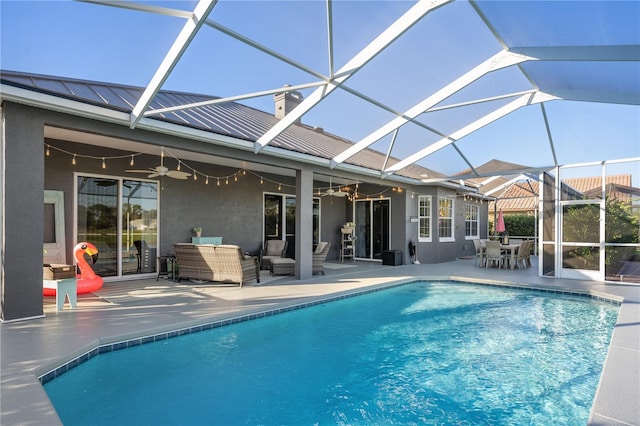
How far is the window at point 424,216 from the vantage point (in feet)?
43.4

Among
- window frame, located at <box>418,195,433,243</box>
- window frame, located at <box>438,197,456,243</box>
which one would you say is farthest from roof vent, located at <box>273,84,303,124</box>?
window frame, located at <box>438,197,456,243</box>

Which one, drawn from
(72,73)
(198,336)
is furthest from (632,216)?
(72,73)

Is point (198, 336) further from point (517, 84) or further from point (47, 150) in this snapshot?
point (517, 84)

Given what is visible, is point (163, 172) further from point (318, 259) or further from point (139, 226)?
point (318, 259)

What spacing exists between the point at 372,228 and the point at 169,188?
293 inches

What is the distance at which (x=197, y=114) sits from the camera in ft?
24.0

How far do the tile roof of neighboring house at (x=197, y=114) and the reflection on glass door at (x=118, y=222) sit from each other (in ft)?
7.65

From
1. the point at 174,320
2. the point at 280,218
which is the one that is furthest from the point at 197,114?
the point at 280,218

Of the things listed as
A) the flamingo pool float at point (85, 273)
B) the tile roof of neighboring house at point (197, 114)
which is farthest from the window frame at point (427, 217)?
the flamingo pool float at point (85, 273)

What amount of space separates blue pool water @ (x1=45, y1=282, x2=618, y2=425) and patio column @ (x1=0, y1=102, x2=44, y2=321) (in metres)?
1.78

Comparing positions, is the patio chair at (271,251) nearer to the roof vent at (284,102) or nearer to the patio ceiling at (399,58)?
the patio ceiling at (399,58)

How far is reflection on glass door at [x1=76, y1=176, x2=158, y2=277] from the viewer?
25.6 feet

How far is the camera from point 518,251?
37.4 feet

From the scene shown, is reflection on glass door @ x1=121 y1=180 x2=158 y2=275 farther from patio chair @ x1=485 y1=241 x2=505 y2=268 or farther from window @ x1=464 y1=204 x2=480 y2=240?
window @ x1=464 y1=204 x2=480 y2=240
